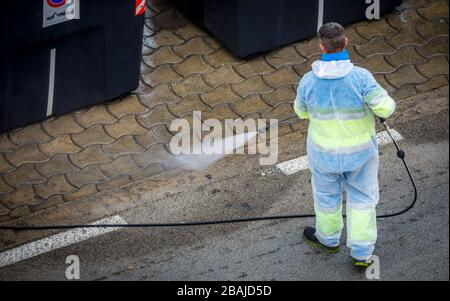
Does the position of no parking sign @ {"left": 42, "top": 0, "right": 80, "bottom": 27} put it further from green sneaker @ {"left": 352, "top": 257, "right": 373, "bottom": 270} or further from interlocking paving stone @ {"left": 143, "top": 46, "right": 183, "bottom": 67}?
green sneaker @ {"left": 352, "top": 257, "right": 373, "bottom": 270}

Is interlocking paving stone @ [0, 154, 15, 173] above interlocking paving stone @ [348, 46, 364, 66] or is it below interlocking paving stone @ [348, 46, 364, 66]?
below

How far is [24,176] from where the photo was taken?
→ 786 centimetres

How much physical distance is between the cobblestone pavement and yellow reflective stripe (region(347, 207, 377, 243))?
1796 mm

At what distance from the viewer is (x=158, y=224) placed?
726 cm

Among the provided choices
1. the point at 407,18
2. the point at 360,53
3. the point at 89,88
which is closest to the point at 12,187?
the point at 89,88

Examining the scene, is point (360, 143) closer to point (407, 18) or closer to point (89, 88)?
point (89, 88)

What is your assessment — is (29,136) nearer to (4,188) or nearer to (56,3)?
(4,188)

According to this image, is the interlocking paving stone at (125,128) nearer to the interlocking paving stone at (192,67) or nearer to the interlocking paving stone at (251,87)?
the interlocking paving stone at (192,67)

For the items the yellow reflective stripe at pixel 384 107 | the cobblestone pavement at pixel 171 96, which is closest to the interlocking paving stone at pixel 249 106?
the cobblestone pavement at pixel 171 96

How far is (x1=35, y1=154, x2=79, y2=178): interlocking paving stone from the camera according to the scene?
311 inches

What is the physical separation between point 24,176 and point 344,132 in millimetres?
2750

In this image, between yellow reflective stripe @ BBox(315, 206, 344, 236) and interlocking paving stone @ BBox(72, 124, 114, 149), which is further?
interlocking paving stone @ BBox(72, 124, 114, 149)

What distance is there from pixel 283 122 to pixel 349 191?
1890 mm

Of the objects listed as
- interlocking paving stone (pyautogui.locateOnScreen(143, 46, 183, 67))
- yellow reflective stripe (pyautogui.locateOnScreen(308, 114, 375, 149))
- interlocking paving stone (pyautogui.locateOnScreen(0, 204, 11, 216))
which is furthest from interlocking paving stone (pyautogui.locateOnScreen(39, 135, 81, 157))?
yellow reflective stripe (pyautogui.locateOnScreen(308, 114, 375, 149))
